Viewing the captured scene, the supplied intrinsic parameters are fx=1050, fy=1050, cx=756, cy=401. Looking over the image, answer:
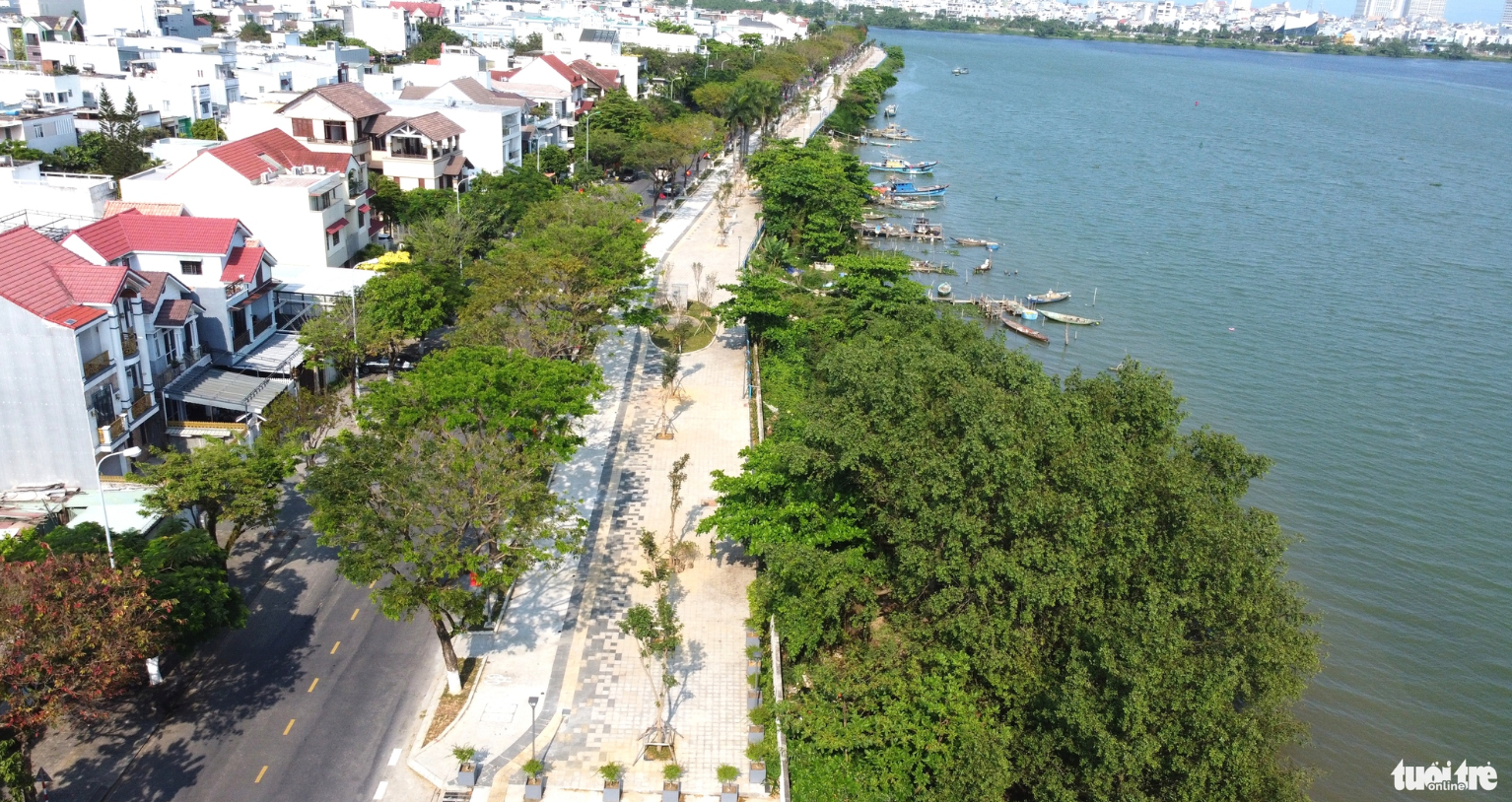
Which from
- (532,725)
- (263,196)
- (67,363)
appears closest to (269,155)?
(263,196)

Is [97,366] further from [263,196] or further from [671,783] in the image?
[671,783]

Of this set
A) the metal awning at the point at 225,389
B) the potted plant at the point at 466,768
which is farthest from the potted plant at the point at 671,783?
the metal awning at the point at 225,389

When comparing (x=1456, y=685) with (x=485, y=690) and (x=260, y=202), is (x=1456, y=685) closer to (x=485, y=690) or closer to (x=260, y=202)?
(x=485, y=690)

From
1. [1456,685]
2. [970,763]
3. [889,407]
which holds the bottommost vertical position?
[1456,685]

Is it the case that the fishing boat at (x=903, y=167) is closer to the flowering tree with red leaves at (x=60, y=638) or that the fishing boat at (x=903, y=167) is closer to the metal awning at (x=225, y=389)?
the metal awning at (x=225, y=389)

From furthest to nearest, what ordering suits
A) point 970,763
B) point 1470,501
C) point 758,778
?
1. point 1470,501
2. point 758,778
3. point 970,763

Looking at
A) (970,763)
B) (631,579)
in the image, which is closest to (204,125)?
(631,579)
